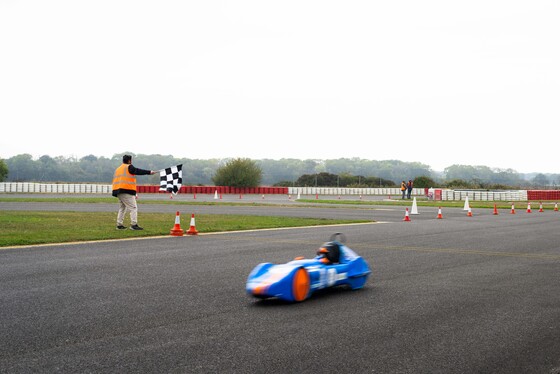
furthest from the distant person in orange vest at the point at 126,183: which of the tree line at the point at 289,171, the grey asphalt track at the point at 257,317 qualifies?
the tree line at the point at 289,171

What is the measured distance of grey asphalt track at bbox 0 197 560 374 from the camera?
4.39m

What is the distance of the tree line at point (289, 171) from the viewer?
84250mm

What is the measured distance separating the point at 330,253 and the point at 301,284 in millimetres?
959

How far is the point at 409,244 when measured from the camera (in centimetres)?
1317

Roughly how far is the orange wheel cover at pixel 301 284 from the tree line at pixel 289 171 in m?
61.0

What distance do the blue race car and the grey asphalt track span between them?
0.16 m

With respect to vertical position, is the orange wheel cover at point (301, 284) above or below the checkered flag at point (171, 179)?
below

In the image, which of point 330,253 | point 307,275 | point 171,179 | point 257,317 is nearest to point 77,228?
point 171,179

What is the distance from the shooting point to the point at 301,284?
260 inches

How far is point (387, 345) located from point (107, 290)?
3623 mm

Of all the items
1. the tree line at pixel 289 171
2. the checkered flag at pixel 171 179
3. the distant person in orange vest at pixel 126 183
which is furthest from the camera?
the tree line at pixel 289 171

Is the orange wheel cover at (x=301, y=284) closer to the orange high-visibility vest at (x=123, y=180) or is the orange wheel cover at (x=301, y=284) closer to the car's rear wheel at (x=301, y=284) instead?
the car's rear wheel at (x=301, y=284)

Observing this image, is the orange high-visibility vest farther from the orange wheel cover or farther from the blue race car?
the orange wheel cover

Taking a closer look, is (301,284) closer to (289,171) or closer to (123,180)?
(123,180)
